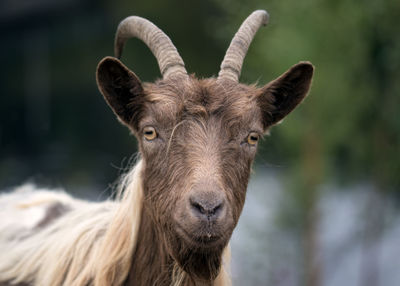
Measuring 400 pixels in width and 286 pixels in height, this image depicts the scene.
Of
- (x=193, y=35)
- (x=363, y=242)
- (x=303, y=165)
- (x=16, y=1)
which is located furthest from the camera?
(x=193, y=35)

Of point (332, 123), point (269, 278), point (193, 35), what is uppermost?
point (193, 35)

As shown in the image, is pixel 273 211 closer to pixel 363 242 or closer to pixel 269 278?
pixel 269 278

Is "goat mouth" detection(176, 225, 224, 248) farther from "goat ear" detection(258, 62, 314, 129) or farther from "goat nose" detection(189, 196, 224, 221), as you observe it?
"goat ear" detection(258, 62, 314, 129)

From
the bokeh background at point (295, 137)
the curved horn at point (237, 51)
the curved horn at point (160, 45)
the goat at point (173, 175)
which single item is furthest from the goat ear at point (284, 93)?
the bokeh background at point (295, 137)

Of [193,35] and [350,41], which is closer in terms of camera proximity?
[350,41]

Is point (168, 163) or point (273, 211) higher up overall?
point (168, 163)

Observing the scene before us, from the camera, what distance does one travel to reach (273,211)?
1172 cm

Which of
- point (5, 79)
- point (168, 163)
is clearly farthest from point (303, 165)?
point (5, 79)

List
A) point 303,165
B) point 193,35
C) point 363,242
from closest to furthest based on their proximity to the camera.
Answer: point 303,165 < point 363,242 < point 193,35

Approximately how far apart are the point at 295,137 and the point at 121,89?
729cm

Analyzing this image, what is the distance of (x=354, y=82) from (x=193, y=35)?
7553 millimetres

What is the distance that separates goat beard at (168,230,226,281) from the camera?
3.70 m

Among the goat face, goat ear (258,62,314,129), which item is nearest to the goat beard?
the goat face

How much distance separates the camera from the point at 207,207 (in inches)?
135
